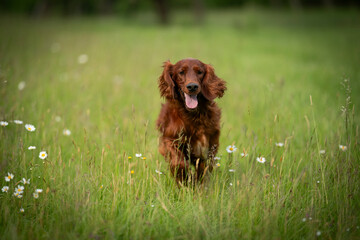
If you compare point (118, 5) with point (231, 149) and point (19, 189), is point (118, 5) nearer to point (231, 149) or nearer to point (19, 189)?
point (231, 149)

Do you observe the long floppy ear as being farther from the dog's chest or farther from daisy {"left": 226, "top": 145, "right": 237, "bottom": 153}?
daisy {"left": 226, "top": 145, "right": 237, "bottom": 153}

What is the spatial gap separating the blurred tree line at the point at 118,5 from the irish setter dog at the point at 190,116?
19.4 metres

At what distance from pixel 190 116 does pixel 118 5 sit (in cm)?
2489

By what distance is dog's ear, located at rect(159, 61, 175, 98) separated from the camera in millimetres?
2598

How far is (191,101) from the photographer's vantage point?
2.39 meters

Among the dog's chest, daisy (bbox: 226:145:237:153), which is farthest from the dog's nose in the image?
daisy (bbox: 226:145:237:153)

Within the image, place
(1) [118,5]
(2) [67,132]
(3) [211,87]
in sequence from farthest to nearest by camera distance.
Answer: (1) [118,5], (2) [67,132], (3) [211,87]

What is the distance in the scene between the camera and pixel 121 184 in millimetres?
1988

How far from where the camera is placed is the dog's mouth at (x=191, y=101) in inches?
93.1

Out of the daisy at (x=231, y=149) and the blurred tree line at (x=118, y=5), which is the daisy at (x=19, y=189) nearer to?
the daisy at (x=231, y=149)

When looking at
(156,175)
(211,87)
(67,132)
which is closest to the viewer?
(156,175)

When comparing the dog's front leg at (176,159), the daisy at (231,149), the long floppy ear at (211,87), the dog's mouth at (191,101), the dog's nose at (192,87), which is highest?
the long floppy ear at (211,87)

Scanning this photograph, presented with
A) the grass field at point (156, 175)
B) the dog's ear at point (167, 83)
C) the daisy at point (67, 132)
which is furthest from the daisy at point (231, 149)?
the daisy at point (67, 132)

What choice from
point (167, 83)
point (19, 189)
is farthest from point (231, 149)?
point (19, 189)
